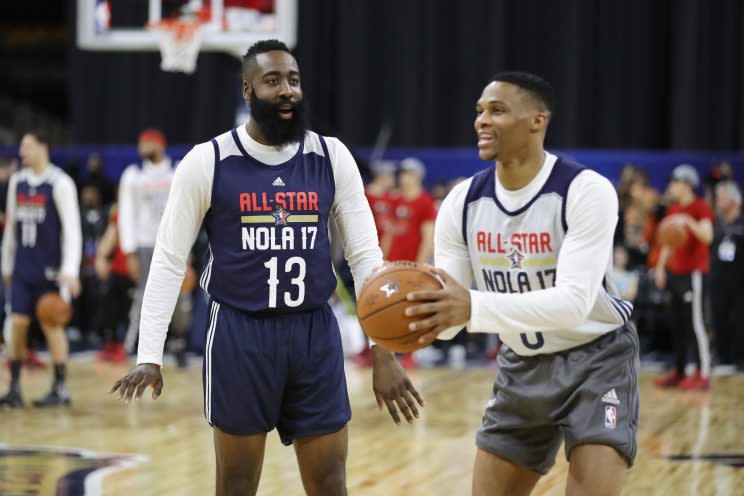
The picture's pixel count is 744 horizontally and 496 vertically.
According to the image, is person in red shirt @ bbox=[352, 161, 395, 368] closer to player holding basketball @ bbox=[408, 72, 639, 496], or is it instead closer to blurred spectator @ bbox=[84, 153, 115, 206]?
blurred spectator @ bbox=[84, 153, 115, 206]

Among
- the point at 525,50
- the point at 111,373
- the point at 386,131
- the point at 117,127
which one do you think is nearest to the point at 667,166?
the point at 525,50

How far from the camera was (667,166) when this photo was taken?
1391 centimetres

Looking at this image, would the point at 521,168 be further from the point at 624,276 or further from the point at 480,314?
the point at 624,276

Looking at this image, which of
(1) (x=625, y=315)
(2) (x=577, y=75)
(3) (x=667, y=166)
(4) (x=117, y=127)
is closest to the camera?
(1) (x=625, y=315)

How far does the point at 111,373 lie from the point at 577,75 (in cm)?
895

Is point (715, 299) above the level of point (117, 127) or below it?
below

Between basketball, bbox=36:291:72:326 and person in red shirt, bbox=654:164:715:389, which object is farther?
person in red shirt, bbox=654:164:715:389

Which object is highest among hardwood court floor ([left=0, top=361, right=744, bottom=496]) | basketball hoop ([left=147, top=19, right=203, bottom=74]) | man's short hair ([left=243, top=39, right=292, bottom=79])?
basketball hoop ([left=147, top=19, right=203, bottom=74])

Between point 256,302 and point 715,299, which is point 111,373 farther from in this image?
point 256,302

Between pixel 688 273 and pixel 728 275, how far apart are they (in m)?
1.87

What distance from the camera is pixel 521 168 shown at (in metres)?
3.77

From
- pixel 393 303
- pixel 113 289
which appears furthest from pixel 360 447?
pixel 113 289

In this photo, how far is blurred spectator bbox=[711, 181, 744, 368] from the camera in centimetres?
1099

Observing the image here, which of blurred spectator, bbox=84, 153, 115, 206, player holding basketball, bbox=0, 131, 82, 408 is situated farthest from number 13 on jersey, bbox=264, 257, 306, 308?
blurred spectator, bbox=84, 153, 115, 206
